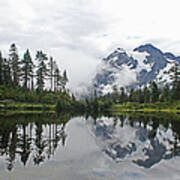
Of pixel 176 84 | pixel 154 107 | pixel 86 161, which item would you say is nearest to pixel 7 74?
pixel 154 107

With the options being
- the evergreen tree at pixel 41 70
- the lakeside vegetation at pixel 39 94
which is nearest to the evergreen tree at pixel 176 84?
the lakeside vegetation at pixel 39 94

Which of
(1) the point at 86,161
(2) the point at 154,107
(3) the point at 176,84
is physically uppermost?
(3) the point at 176,84

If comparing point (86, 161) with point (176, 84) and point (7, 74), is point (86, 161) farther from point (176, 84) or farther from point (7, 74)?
point (176, 84)

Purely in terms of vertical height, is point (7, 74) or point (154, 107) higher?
point (7, 74)

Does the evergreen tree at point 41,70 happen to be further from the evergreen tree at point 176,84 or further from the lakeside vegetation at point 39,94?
the evergreen tree at point 176,84

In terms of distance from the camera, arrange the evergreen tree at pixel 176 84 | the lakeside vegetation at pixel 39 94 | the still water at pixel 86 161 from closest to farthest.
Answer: the still water at pixel 86 161 → the lakeside vegetation at pixel 39 94 → the evergreen tree at pixel 176 84

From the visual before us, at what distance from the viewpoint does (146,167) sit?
1254 centimetres

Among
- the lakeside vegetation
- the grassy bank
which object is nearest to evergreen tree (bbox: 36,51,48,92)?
the lakeside vegetation

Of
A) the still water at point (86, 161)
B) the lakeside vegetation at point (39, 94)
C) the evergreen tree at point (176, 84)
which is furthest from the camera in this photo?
the evergreen tree at point (176, 84)

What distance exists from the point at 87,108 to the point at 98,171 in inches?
3827

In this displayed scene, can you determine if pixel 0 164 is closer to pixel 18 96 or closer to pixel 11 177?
pixel 11 177

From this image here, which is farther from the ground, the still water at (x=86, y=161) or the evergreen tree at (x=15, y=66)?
the evergreen tree at (x=15, y=66)

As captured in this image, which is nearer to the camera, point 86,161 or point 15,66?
point 86,161

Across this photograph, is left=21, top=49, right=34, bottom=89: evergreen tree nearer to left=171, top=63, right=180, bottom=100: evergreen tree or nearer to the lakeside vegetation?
the lakeside vegetation
